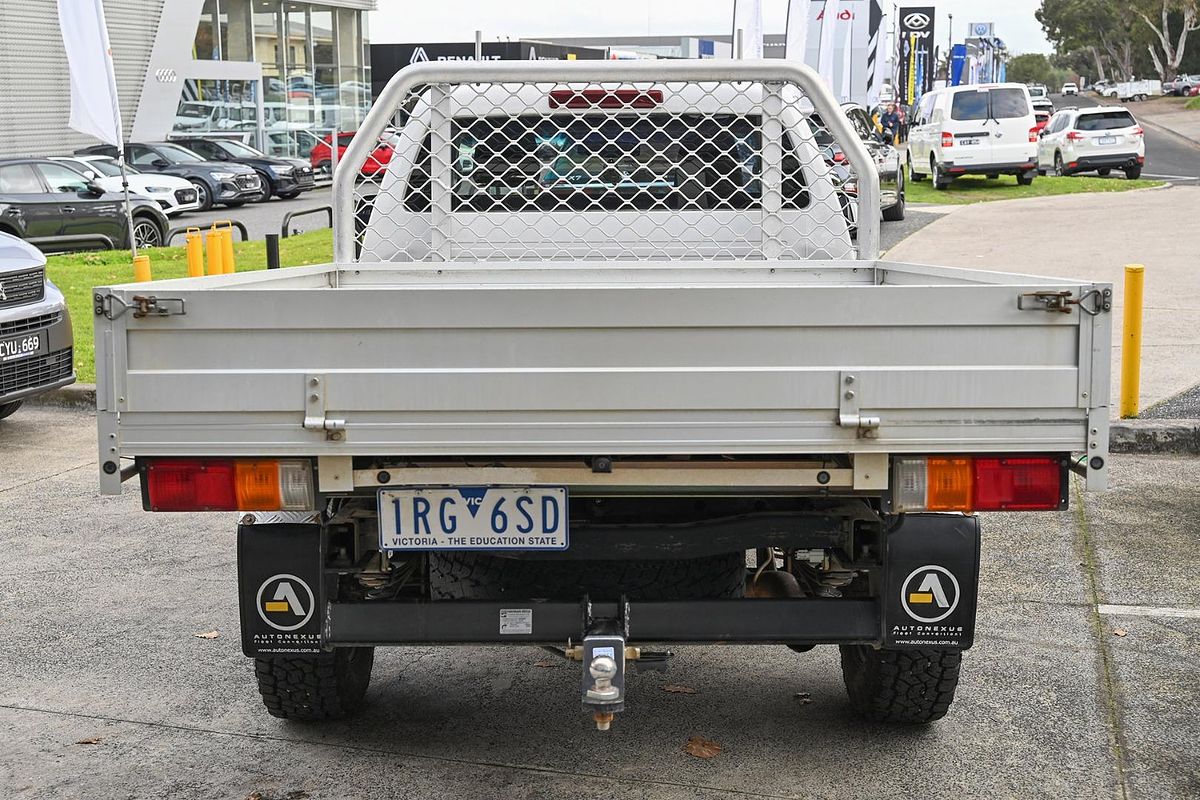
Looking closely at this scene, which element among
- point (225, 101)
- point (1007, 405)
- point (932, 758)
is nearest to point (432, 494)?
point (1007, 405)

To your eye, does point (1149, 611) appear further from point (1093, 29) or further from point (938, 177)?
point (1093, 29)

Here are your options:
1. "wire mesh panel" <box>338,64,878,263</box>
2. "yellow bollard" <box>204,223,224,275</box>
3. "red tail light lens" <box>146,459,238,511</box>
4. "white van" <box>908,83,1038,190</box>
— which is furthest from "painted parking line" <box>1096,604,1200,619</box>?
"white van" <box>908,83,1038,190</box>

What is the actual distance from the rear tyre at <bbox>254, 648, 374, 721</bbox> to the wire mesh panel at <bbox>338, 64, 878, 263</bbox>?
1.88 meters

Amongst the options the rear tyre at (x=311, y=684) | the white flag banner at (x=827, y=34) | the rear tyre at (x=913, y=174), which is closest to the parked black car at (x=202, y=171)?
the white flag banner at (x=827, y=34)

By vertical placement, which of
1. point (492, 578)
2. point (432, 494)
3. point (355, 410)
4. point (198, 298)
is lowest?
point (492, 578)

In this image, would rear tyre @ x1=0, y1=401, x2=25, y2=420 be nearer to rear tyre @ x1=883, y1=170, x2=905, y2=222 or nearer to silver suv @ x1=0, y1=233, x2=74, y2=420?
silver suv @ x1=0, y1=233, x2=74, y2=420

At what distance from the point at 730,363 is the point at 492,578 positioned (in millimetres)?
1117

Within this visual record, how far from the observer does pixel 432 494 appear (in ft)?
12.4

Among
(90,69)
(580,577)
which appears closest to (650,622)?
(580,577)

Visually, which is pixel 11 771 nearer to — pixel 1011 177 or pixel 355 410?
pixel 355 410

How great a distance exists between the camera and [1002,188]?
28391mm

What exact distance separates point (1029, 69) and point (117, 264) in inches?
6300

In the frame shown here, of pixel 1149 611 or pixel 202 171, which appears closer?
pixel 1149 611

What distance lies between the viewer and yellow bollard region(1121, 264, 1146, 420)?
350 inches
